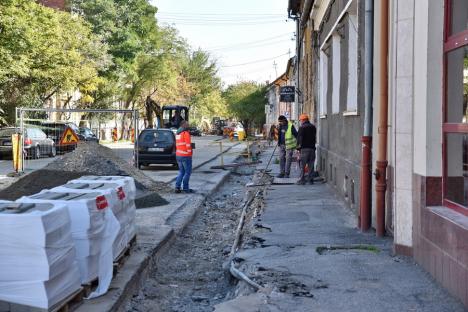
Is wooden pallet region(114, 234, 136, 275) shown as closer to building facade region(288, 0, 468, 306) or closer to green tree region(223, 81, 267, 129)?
building facade region(288, 0, 468, 306)

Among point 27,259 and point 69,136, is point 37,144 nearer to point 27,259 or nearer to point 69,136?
point 69,136

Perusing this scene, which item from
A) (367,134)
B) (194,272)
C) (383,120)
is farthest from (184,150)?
(383,120)

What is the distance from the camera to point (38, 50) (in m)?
29.8

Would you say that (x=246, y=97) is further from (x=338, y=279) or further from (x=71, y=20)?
(x=338, y=279)

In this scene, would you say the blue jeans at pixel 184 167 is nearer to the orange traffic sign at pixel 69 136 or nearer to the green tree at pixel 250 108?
the orange traffic sign at pixel 69 136

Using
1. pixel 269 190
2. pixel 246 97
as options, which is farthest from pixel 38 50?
pixel 246 97

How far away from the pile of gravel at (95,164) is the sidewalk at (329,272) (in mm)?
5221

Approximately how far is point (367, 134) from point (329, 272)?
2727 mm

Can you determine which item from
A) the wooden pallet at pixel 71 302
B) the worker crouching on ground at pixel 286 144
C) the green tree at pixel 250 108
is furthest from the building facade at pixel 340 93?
the green tree at pixel 250 108

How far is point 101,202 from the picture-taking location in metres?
5.87

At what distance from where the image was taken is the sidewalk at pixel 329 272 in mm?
5320

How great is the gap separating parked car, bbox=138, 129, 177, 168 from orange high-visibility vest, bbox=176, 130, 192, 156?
7.73m

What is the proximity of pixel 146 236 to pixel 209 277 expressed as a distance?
68.2 inches

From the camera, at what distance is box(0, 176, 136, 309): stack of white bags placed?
181 inches
